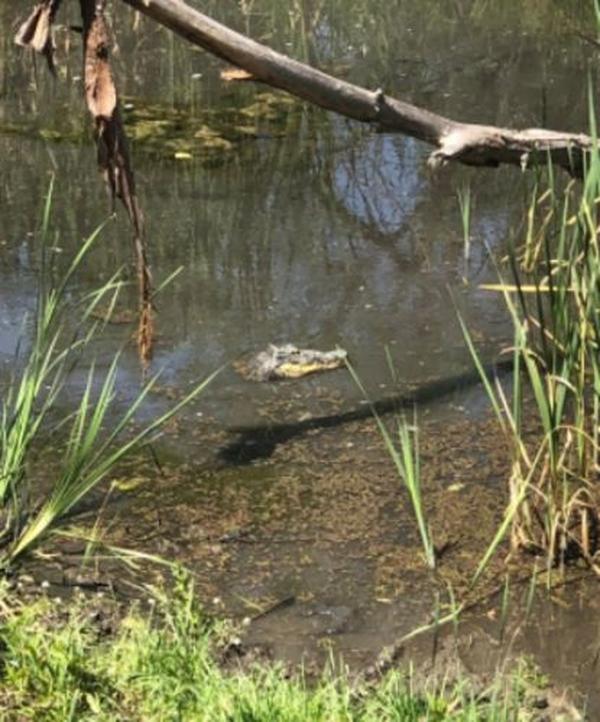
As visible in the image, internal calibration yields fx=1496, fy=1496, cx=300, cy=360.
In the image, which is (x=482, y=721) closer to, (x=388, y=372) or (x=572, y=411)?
(x=572, y=411)

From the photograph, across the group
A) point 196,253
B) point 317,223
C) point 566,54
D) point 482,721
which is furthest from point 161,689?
point 566,54

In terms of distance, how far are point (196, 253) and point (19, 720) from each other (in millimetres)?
3415

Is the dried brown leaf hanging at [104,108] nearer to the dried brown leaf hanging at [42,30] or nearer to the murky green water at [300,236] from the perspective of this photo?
the dried brown leaf hanging at [42,30]

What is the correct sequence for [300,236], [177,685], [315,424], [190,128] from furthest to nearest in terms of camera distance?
1. [190,128]
2. [300,236]
3. [315,424]
4. [177,685]

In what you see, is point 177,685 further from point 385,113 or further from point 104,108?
point 385,113

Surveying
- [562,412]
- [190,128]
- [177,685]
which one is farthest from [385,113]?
[190,128]

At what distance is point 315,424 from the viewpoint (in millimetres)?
4883

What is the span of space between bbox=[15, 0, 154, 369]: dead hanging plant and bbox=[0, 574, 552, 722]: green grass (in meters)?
1.22

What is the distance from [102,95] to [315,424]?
51.5 inches

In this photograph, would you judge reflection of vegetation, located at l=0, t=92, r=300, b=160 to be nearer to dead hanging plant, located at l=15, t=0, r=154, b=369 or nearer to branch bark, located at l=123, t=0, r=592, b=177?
branch bark, located at l=123, t=0, r=592, b=177

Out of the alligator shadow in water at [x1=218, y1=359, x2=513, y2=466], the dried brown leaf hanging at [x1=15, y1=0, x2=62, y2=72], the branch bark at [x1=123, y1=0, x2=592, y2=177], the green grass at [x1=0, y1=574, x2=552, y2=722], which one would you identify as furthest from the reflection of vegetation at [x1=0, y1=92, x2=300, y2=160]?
the green grass at [x1=0, y1=574, x2=552, y2=722]

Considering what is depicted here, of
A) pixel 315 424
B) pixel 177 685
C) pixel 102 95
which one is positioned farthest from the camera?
pixel 315 424

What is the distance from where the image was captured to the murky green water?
432cm

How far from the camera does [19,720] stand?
3066mm
